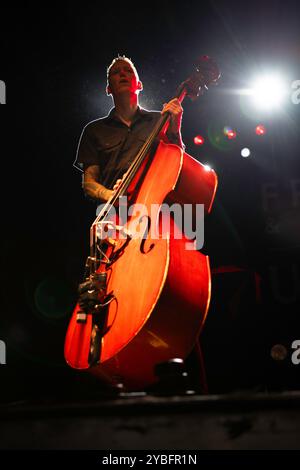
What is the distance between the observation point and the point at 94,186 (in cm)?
239

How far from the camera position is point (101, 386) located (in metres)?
1.98

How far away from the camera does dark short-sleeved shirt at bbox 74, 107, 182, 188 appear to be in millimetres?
2465

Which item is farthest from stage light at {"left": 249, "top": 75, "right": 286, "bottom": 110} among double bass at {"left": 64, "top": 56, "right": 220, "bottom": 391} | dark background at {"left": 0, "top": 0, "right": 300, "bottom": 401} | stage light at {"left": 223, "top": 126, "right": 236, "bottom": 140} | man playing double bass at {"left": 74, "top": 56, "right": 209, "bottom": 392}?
double bass at {"left": 64, "top": 56, "right": 220, "bottom": 391}

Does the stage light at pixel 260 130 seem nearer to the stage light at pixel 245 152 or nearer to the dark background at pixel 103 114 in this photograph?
the dark background at pixel 103 114

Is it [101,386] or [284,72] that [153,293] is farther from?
[284,72]

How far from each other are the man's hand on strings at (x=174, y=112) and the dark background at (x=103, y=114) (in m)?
0.88

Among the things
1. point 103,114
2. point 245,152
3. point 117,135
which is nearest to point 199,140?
point 245,152

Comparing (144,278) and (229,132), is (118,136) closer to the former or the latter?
(144,278)

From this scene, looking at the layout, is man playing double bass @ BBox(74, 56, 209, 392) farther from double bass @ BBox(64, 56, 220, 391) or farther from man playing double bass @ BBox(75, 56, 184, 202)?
double bass @ BBox(64, 56, 220, 391)

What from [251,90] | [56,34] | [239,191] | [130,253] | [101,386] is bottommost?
[101,386]

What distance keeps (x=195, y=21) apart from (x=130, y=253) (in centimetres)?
223

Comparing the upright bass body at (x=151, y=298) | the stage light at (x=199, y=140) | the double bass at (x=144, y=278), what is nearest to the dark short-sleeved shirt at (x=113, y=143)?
the double bass at (x=144, y=278)
